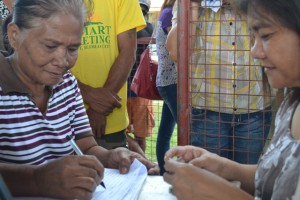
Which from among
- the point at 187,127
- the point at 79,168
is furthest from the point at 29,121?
the point at 187,127

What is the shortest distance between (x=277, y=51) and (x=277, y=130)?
27cm

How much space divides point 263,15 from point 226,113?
47.0 inches

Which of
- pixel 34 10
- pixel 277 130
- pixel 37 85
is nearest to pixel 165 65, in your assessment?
pixel 37 85

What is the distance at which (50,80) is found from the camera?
1615 millimetres

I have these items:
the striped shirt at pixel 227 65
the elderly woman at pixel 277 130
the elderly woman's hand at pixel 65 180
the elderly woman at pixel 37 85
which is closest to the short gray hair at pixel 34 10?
the elderly woman at pixel 37 85

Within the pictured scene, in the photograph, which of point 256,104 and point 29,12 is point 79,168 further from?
point 256,104

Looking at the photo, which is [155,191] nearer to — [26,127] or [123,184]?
[123,184]

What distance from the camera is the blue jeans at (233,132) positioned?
2377 millimetres

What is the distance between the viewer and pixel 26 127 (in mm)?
1549

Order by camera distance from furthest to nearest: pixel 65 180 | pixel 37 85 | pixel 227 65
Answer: pixel 227 65, pixel 37 85, pixel 65 180

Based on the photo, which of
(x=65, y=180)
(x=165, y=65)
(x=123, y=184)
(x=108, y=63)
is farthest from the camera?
(x=165, y=65)

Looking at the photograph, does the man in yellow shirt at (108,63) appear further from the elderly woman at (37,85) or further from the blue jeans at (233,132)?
the elderly woman at (37,85)

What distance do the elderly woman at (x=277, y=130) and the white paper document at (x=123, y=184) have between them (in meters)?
0.16

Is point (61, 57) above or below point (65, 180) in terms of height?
above
